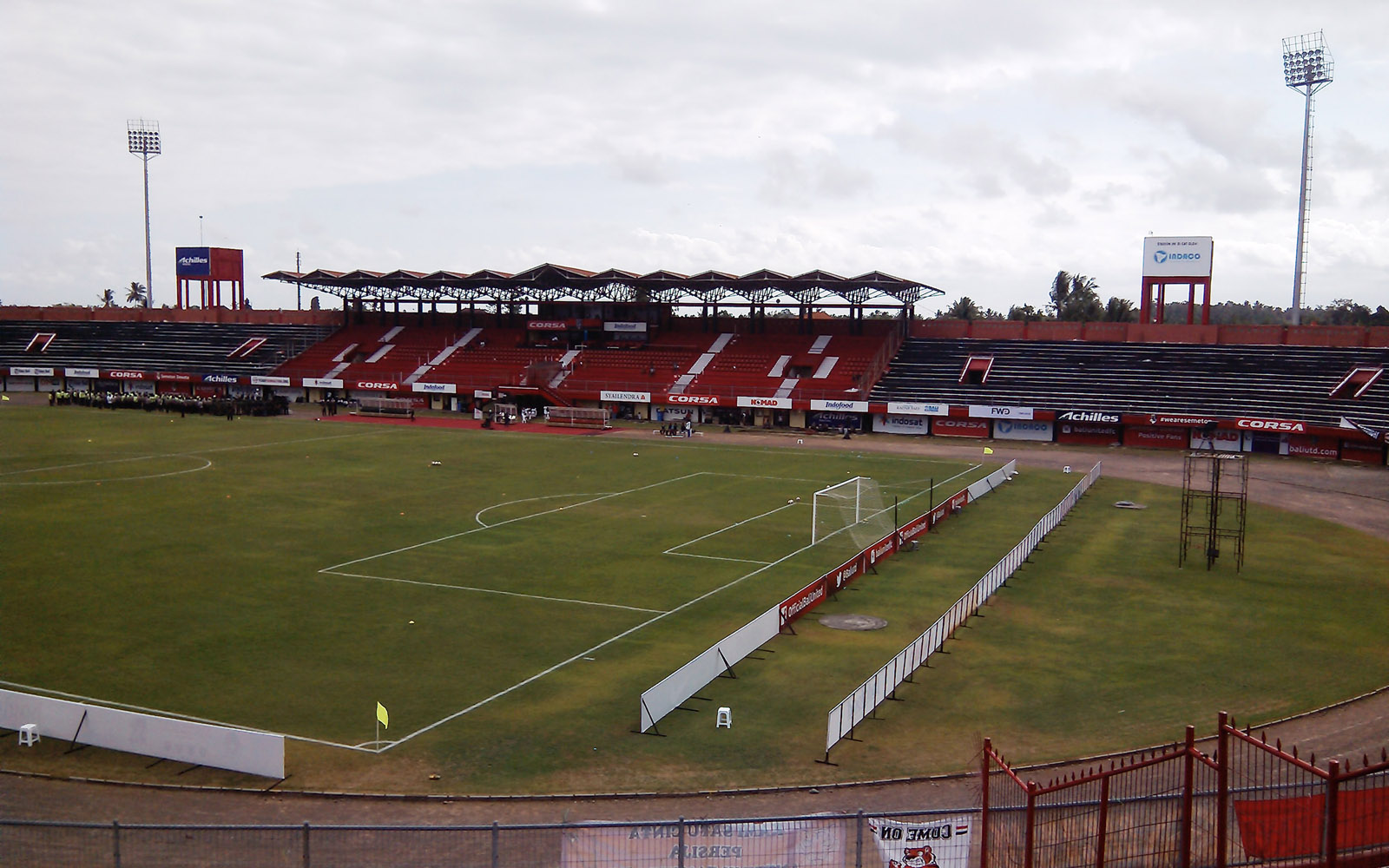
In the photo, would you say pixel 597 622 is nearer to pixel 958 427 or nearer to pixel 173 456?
pixel 173 456

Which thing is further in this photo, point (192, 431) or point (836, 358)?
point (836, 358)

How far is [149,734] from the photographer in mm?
17422

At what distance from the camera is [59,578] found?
28.7 m

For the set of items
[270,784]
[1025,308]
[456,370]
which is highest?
[1025,308]

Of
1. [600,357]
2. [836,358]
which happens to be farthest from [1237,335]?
[600,357]

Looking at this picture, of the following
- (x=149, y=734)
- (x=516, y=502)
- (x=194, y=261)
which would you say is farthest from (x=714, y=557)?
(x=194, y=261)

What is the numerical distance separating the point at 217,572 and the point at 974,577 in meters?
22.7

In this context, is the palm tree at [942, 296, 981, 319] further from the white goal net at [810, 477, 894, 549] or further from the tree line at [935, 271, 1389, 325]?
the white goal net at [810, 477, 894, 549]

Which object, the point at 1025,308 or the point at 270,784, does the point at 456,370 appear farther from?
the point at 1025,308

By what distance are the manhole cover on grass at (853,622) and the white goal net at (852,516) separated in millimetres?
8242

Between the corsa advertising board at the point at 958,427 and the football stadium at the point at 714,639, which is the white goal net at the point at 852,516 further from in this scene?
the corsa advertising board at the point at 958,427

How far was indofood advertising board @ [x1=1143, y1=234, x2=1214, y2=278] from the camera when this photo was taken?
77.6 metres

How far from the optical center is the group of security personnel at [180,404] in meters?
Answer: 79.4

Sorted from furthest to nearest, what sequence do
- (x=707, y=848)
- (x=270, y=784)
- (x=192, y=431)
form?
(x=192, y=431), (x=270, y=784), (x=707, y=848)
